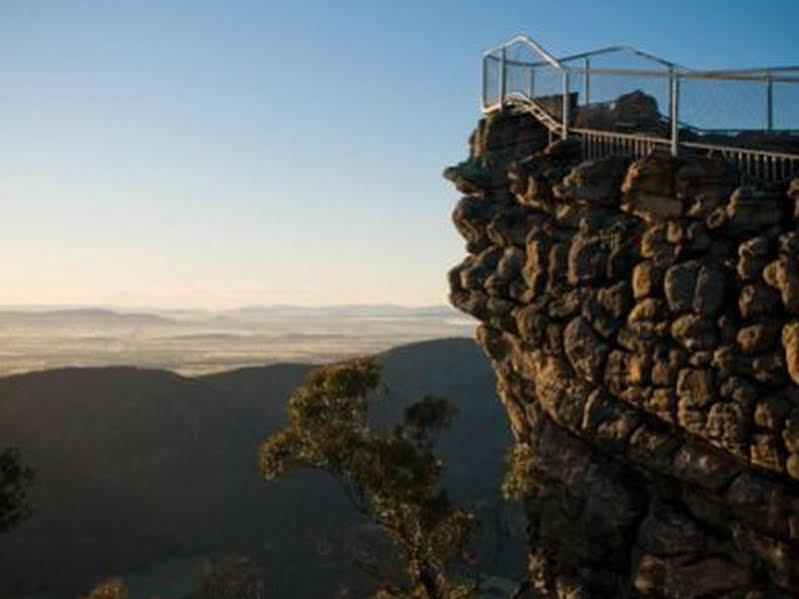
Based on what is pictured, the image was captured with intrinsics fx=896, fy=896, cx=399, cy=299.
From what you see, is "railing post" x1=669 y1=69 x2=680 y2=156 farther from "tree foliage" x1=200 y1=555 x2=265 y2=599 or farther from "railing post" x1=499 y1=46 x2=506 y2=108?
"tree foliage" x1=200 y1=555 x2=265 y2=599

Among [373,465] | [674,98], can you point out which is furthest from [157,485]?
[674,98]

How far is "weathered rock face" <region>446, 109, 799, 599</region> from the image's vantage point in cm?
1908

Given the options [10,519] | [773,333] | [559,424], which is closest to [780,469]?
[773,333]

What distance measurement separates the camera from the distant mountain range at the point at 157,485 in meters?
71.2

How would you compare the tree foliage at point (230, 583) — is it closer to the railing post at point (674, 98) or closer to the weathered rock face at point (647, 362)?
the weathered rock face at point (647, 362)

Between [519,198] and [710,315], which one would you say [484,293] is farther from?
[710,315]

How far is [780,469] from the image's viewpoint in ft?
61.6

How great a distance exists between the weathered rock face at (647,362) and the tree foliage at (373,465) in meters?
4.00


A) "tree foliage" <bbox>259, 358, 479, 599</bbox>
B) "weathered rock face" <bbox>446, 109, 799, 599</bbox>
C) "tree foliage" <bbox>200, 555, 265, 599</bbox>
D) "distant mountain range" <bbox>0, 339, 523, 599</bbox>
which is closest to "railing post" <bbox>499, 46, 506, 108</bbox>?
"weathered rock face" <bbox>446, 109, 799, 599</bbox>

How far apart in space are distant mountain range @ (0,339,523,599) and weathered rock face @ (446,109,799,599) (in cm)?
4486

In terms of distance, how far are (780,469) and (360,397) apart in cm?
1457

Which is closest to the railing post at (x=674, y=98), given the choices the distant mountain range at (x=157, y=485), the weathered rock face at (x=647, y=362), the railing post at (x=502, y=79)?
the weathered rock face at (x=647, y=362)

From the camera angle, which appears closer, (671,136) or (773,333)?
(773,333)

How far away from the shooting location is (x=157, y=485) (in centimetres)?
8325
